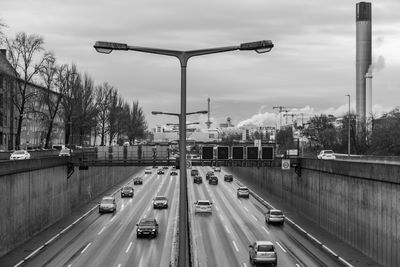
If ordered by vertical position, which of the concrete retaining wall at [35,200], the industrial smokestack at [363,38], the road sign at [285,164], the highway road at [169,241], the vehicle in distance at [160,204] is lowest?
the highway road at [169,241]

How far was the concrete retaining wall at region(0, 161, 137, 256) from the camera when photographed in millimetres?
38000

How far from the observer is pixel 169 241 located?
44.5 m

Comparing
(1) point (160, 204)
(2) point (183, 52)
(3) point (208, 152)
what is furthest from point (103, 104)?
(2) point (183, 52)

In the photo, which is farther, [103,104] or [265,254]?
[103,104]

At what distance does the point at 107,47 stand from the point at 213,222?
140 ft

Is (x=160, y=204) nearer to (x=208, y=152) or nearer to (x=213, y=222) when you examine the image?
(x=213, y=222)

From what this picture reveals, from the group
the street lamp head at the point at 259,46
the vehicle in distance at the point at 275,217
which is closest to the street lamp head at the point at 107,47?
the street lamp head at the point at 259,46

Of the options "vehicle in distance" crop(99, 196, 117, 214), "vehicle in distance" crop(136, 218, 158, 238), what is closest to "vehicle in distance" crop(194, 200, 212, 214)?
"vehicle in distance" crop(99, 196, 117, 214)

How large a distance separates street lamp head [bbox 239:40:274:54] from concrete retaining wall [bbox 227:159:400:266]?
1929 centimetres

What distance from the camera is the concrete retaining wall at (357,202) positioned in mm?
33344

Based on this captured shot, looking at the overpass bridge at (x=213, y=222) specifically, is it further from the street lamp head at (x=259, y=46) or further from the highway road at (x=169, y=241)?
the street lamp head at (x=259, y=46)

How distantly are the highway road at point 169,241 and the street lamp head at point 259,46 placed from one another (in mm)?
22394

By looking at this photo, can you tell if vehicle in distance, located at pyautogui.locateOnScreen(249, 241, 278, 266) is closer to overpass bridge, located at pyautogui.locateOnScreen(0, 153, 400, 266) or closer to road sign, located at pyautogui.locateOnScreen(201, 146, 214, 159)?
overpass bridge, located at pyautogui.locateOnScreen(0, 153, 400, 266)

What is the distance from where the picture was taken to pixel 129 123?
159 meters
